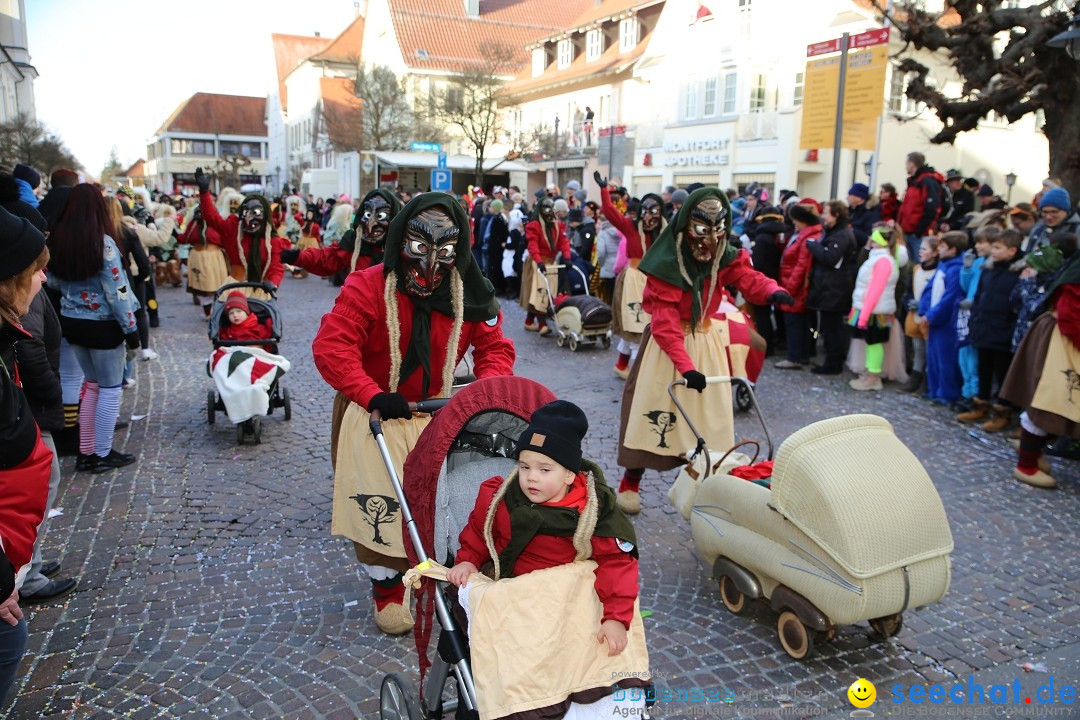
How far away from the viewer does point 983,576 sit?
503cm

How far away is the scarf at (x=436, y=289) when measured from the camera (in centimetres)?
387

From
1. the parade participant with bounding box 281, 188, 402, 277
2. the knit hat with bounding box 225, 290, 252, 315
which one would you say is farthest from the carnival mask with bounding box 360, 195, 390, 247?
the knit hat with bounding box 225, 290, 252, 315

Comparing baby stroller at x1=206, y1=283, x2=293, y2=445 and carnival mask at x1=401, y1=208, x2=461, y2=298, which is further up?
carnival mask at x1=401, y1=208, x2=461, y2=298

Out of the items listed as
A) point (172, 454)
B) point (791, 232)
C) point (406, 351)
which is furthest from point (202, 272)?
point (406, 351)

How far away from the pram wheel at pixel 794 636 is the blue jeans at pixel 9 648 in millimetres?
3304

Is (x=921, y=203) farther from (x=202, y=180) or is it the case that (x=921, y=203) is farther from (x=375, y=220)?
(x=202, y=180)

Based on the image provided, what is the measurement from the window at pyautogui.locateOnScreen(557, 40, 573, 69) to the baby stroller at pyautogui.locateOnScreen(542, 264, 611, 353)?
30.9m

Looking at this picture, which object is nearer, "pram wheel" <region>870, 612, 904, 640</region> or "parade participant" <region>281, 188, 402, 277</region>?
"pram wheel" <region>870, 612, 904, 640</region>

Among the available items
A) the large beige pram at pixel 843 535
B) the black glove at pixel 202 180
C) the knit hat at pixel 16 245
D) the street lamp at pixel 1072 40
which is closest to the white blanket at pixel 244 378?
the black glove at pixel 202 180

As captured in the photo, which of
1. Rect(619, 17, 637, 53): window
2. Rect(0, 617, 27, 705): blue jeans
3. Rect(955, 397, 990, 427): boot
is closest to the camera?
Rect(0, 617, 27, 705): blue jeans

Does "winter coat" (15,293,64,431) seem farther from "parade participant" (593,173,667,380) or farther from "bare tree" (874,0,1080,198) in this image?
"bare tree" (874,0,1080,198)

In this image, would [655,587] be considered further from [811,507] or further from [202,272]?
[202,272]

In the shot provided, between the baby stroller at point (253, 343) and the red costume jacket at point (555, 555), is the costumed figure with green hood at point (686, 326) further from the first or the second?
the baby stroller at point (253, 343)

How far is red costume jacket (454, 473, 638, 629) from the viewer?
9.03ft
